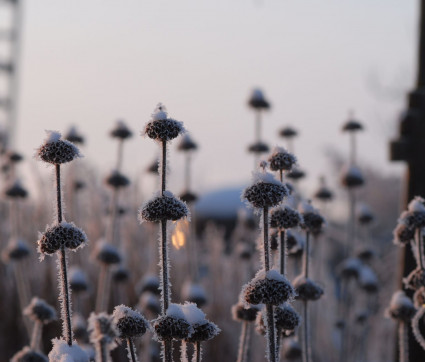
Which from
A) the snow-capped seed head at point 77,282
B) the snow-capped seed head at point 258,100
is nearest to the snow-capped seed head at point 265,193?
the snow-capped seed head at point 77,282

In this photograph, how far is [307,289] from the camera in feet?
6.51

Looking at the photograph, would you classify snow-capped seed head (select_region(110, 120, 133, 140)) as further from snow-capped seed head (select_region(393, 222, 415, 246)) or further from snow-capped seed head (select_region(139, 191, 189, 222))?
snow-capped seed head (select_region(139, 191, 189, 222))

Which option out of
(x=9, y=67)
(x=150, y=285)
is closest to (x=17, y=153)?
(x=150, y=285)

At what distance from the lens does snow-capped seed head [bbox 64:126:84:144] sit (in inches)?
137

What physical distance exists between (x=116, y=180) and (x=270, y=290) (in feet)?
7.66

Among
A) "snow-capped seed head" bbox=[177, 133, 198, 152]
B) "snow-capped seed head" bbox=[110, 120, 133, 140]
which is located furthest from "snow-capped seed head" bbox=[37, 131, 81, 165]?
"snow-capped seed head" bbox=[177, 133, 198, 152]

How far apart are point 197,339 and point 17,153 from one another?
2.57 meters

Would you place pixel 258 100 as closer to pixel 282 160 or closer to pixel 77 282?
pixel 77 282

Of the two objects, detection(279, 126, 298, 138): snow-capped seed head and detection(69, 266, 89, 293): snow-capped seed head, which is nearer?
detection(69, 266, 89, 293): snow-capped seed head

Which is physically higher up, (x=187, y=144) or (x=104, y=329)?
(x=187, y=144)

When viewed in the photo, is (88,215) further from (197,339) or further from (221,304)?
(197,339)

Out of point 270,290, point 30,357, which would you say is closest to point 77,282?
point 30,357

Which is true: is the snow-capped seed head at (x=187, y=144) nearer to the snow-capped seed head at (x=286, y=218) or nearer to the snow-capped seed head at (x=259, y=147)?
the snow-capped seed head at (x=259, y=147)

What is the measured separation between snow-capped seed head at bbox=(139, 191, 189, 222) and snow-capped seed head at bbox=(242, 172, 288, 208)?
0.47 feet
